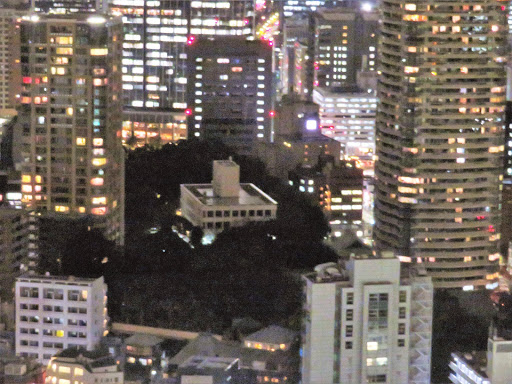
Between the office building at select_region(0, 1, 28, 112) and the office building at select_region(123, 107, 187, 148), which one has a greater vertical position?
the office building at select_region(0, 1, 28, 112)

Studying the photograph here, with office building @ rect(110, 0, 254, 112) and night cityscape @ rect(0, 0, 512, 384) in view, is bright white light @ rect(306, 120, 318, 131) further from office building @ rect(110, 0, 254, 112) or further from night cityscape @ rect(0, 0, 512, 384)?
office building @ rect(110, 0, 254, 112)

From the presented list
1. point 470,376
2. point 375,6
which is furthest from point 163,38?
point 470,376

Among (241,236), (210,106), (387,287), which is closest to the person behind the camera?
(387,287)

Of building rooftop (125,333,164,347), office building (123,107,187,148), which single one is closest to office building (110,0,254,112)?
office building (123,107,187,148)

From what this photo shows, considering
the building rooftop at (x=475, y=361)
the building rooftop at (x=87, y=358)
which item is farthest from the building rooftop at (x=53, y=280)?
the building rooftop at (x=475, y=361)

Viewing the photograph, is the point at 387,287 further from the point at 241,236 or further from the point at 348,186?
the point at 348,186

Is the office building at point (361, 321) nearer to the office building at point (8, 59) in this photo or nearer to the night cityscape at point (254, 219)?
the night cityscape at point (254, 219)

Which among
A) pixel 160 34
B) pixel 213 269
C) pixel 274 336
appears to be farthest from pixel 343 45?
pixel 274 336
